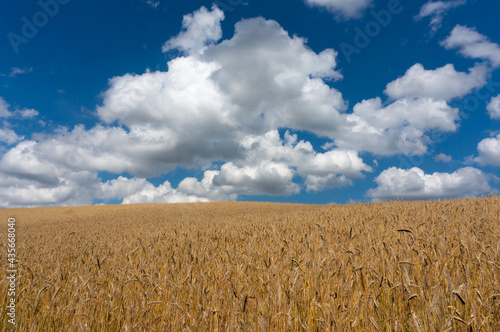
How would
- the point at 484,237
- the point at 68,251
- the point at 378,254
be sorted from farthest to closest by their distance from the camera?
1. the point at 68,251
2. the point at 484,237
3. the point at 378,254

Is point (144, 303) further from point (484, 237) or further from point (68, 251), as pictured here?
point (484, 237)

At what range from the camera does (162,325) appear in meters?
2.82

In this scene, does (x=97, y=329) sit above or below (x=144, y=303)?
below

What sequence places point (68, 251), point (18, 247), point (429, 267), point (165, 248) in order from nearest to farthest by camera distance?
point (429, 267)
point (165, 248)
point (68, 251)
point (18, 247)

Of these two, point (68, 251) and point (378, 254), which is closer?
point (378, 254)

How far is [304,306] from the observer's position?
3004 mm

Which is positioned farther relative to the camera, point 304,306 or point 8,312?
point 8,312

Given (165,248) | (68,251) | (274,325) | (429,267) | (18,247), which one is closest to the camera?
(274,325)

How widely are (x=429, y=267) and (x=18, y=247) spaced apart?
877 centimetres

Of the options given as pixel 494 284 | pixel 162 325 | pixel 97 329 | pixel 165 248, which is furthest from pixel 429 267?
pixel 165 248

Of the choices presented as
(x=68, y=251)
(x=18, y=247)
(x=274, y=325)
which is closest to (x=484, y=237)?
(x=274, y=325)

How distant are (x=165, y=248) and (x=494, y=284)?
5.02 metres

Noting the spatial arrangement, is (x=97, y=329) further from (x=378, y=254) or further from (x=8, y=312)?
(x=378, y=254)

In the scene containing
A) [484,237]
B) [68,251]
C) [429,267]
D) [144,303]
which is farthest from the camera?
[68,251]
